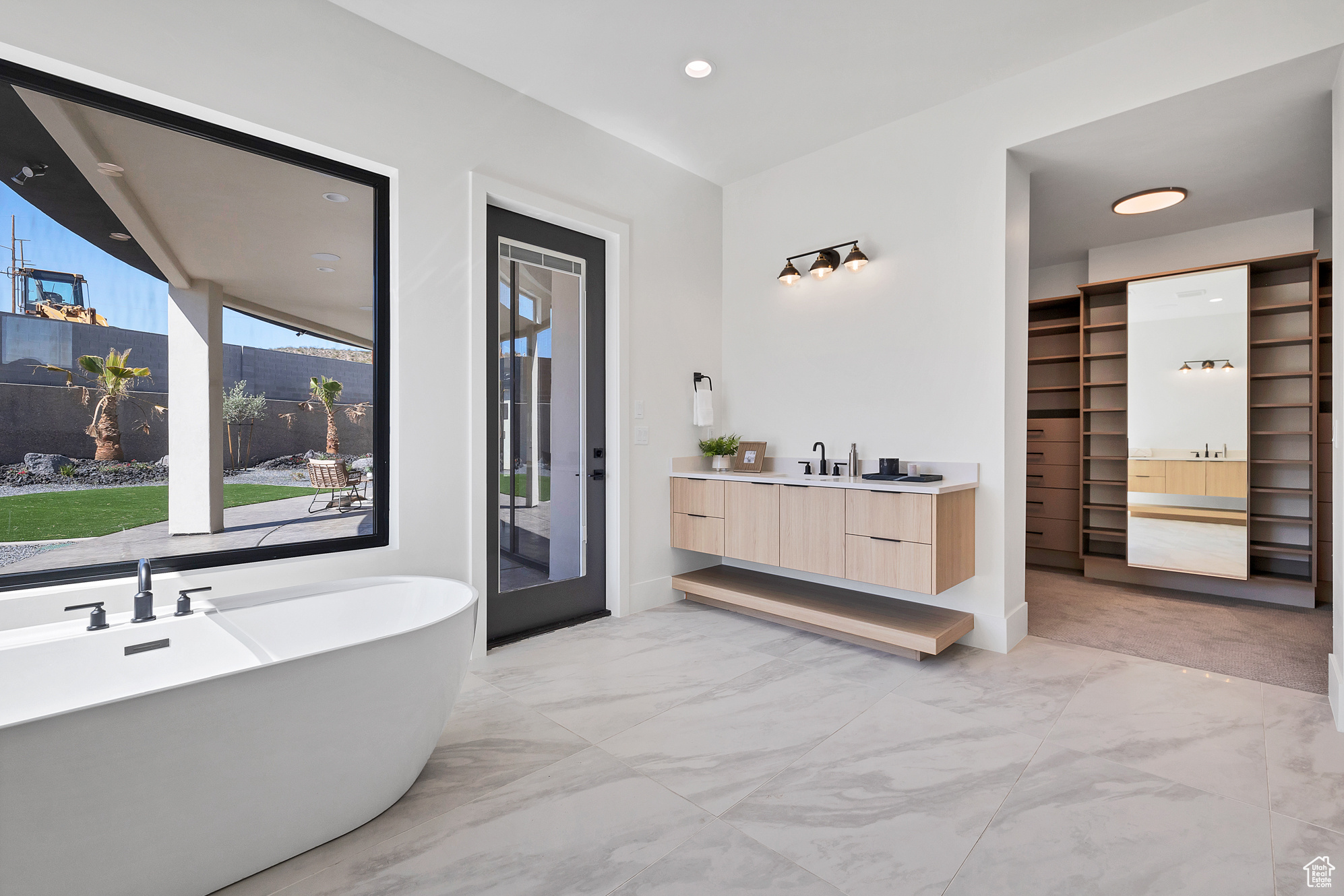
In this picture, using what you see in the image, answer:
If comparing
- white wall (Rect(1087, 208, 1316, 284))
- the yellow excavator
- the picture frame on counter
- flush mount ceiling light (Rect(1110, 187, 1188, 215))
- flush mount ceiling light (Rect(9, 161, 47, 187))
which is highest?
flush mount ceiling light (Rect(1110, 187, 1188, 215))

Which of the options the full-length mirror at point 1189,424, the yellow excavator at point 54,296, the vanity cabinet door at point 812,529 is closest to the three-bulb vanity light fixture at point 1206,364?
the full-length mirror at point 1189,424

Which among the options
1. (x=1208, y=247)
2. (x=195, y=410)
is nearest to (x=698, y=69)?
(x=195, y=410)

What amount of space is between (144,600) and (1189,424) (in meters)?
5.39

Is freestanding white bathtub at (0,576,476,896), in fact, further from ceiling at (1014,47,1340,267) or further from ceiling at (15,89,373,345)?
ceiling at (1014,47,1340,267)

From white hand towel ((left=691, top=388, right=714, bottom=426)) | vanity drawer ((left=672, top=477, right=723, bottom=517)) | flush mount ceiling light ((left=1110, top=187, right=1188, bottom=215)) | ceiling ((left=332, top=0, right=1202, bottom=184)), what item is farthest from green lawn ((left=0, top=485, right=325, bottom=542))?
flush mount ceiling light ((left=1110, top=187, right=1188, bottom=215))

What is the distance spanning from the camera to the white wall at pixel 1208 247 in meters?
3.87

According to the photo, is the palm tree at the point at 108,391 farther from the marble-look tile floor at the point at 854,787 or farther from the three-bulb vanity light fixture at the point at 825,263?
the three-bulb vanity light fixture at the point at 825,263

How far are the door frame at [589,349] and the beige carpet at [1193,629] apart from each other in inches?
90.2

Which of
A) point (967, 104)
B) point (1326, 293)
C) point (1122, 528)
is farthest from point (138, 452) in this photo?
point (1326, 293)

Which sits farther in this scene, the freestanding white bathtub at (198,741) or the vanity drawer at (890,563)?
the vanity drawer at (890,563)

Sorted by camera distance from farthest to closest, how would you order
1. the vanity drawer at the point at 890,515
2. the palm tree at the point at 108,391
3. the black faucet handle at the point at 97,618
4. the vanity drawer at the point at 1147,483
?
the vanity drawer at the point at 1147,483, the vanity drawer at the point at 890,515, the palm tree at the point at 108,391, the black faucet handle at the point at 97,618

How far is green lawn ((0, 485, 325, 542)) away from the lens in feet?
6.07

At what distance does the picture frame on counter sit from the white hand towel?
26cm

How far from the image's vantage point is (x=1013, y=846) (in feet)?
5.07
